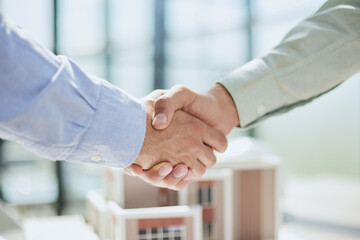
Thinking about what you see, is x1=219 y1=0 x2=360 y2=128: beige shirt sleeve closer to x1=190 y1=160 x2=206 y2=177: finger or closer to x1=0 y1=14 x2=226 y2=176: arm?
x1=190 y1=160 x2=206 y2=177: finger

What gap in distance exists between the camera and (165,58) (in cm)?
242

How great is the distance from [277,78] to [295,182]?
92cm

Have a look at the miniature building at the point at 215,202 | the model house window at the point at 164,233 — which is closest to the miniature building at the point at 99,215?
the model house window at the point at 164,233

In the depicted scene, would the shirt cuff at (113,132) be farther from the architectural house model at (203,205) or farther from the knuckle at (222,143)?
the knuckle at (222,143)

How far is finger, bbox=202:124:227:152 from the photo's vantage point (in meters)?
0.97

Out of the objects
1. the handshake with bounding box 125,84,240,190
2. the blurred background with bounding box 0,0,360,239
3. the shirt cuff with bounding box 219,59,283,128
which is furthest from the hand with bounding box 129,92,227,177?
the blurred background with bounding box 0,0,360,239

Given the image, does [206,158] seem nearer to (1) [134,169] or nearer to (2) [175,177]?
(2) [175,177]

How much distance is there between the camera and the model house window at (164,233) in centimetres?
78

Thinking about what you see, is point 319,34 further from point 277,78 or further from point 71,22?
point 71,22

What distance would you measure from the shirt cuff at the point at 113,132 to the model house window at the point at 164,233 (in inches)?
6.0

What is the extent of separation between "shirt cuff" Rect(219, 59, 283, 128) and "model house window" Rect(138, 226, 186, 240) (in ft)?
1.05

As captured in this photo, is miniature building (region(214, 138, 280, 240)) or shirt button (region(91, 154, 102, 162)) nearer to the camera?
shirt button (region(91, 154, 102, 162))

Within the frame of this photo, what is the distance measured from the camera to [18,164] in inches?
87.3

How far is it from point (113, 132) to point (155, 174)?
7.3 inches
